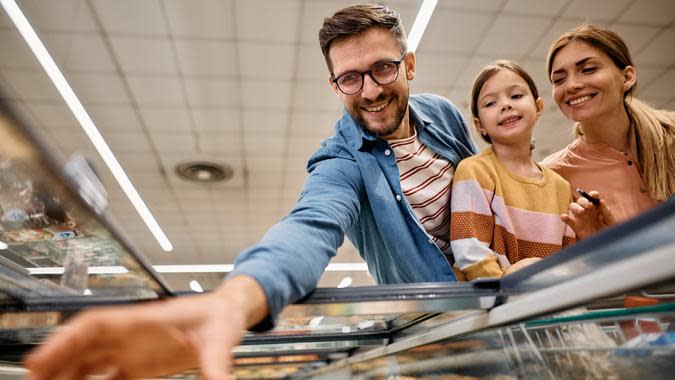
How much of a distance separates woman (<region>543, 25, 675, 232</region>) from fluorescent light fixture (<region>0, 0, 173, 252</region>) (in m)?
4.31

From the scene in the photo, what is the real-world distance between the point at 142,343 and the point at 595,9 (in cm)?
489

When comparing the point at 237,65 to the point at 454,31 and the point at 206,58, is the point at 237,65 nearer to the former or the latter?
the point at 206,58

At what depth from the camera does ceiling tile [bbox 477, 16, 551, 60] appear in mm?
4008

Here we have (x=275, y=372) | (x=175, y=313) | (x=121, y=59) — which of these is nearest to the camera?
(x=175, y=313)

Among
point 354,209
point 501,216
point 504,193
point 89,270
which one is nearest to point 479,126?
point 504,193

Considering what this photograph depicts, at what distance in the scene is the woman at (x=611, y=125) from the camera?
1652 millimetres

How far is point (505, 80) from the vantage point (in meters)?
1.65

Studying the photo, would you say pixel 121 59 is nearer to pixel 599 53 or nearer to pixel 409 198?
pixel 409 198

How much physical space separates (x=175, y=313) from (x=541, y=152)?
23.1 feet

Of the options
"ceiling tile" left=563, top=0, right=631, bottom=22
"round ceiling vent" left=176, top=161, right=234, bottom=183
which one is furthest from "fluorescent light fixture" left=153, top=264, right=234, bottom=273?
"ceiling tile" left=563, top=0, right=631, bottom=22

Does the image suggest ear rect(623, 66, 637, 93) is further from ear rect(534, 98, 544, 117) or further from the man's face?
the man's face

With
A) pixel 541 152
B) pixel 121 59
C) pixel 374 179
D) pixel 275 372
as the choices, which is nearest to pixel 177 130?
pixel 121 59

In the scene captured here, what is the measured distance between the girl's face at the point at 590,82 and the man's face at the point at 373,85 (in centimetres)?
73

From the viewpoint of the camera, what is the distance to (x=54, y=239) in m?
0.78
